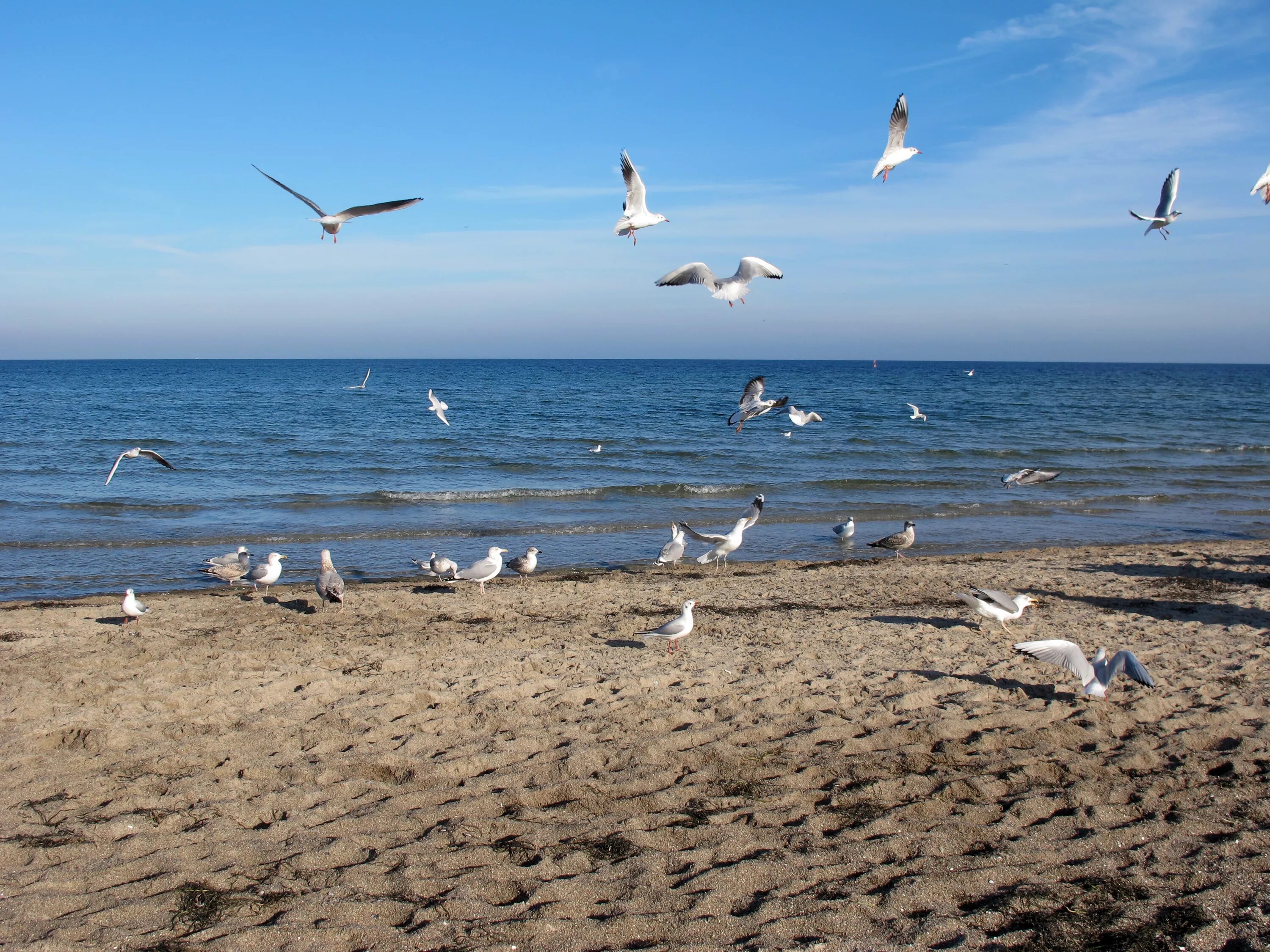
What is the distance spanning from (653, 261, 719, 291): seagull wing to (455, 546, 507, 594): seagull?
3767mm

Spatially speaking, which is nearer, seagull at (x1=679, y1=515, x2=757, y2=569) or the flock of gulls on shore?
the flock of gulls on shore

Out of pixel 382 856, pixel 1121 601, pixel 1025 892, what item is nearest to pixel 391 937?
pixel 382 856

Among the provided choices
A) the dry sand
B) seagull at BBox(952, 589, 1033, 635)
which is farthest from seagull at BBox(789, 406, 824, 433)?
seagull at BBox(952, 589, 1033, 635)

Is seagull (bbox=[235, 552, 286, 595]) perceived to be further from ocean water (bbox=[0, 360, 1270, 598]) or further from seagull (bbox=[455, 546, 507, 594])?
seagull (bbox=[455, 546, 507, 594])

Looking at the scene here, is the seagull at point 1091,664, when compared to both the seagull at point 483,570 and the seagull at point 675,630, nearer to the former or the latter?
the seagull at point 675,630

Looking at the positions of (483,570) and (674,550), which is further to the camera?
(674,550)

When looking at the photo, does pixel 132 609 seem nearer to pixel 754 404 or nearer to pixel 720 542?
pixel 720 542

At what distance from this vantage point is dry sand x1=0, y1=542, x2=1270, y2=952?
3.80m

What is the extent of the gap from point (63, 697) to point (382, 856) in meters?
3.73

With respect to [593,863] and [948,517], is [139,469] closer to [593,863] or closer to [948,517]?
[948,517]

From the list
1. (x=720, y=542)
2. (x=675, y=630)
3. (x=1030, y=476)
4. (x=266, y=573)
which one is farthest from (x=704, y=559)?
(x=1030, y=476)

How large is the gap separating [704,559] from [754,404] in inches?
91.4

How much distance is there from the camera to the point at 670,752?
5582 millimetres

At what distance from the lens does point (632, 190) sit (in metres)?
9.30
